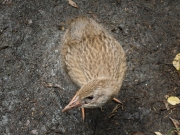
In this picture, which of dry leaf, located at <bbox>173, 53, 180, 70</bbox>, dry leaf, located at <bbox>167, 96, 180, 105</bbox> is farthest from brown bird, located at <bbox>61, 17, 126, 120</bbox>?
dry leaf, located at <bbox>173, 53, 180, 70</bbox>

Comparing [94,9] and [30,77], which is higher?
[94,9]

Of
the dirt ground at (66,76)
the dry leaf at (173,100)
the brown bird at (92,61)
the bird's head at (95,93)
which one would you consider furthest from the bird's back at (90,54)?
the dry leaf at (173,100)

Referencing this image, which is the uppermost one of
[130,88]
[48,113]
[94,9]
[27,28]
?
[94,9]

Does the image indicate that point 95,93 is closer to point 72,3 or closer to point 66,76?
point 66,76

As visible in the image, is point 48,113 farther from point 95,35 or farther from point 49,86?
point 95,35

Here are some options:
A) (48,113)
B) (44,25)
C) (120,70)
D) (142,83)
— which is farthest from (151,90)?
(44,25)

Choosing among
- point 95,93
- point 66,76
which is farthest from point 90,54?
point 66,76

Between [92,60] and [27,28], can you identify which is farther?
[27,28]

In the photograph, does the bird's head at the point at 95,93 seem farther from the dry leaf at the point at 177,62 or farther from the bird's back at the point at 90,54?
the dry leaf at the point at 177,62

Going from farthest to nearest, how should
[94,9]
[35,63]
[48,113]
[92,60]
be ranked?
[94,9] → [35,63] → [48,113] → [92,60]
